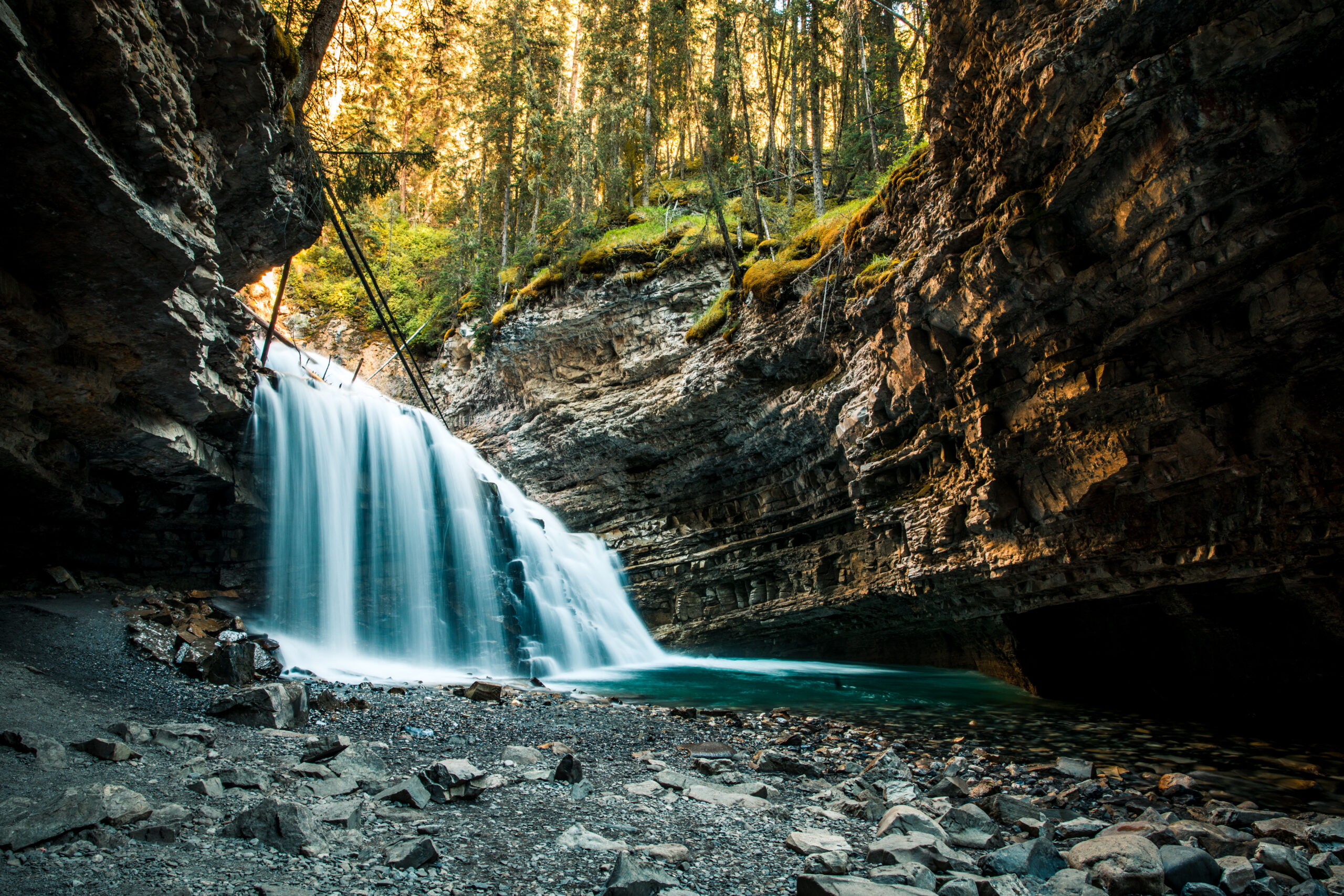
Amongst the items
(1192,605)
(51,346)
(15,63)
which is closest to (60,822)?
(15,63)

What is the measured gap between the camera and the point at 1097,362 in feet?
23.2

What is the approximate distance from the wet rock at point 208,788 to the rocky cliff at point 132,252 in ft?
14.8

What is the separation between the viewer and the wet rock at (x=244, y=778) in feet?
10.5

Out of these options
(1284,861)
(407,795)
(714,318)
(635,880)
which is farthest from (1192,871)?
(714,318)

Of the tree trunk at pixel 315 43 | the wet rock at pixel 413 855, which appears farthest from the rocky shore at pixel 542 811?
the tree trunk at pixel 315 43

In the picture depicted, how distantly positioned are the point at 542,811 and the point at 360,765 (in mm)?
1330

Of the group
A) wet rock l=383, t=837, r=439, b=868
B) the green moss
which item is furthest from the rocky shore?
the green moss

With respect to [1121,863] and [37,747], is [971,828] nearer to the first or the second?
[1121,863]

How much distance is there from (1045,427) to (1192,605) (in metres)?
2.99

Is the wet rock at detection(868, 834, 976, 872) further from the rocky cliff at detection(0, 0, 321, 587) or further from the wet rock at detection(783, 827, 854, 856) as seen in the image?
the rocky cliff at detection(0, 0, 321, 587)

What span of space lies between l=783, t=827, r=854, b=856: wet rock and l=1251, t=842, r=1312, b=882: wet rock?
2315 mm

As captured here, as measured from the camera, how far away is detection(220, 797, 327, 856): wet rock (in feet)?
8.19

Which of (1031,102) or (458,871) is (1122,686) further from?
(458,871)

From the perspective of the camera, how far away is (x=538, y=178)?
2327 cm
